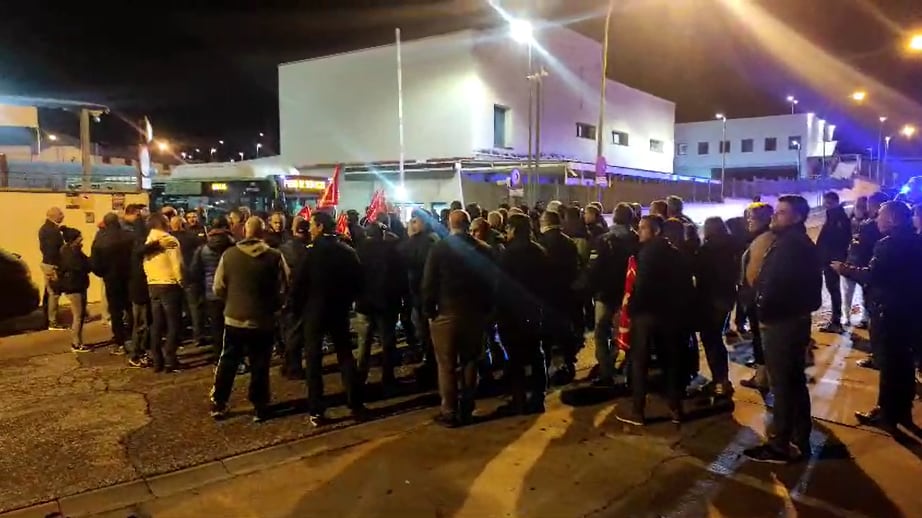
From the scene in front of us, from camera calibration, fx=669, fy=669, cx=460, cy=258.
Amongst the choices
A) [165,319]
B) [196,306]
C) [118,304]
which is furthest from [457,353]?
[118,304]

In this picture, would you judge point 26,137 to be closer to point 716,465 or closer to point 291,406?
point 291,406

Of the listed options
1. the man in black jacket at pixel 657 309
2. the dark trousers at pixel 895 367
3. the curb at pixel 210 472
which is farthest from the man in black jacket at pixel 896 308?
the curb at pixel 210 472

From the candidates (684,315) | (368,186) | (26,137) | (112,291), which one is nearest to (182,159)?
(26,137)

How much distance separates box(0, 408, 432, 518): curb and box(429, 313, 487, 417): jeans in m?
0.42

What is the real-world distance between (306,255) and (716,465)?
3.94 meters

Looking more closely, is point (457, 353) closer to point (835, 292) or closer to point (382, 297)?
point (382, 297)

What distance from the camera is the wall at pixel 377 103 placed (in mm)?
31219

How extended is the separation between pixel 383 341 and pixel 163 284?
8.86ft

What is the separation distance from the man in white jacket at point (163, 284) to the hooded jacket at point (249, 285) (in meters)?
1.88

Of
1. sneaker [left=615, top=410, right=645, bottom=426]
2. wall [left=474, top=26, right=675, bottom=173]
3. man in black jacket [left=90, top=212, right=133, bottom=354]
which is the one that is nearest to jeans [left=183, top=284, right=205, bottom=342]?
man in black jacket [left=90, top=212, right=133, bottom=354]

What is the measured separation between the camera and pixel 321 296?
6.18 meters

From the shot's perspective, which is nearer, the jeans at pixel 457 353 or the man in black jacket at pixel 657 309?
the man in black jacket at pixel 657 309

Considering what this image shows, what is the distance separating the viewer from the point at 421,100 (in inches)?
1268

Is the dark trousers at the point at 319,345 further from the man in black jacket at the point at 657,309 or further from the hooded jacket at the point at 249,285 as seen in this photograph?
the man in black jacket at the point at 657,309
